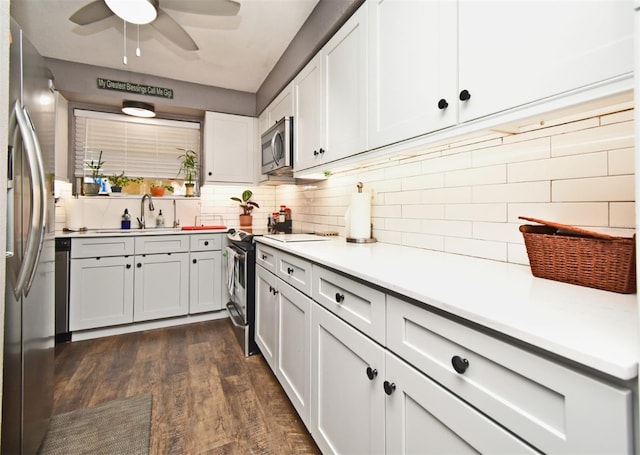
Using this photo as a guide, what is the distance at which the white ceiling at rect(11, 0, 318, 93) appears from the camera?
6.96 feet

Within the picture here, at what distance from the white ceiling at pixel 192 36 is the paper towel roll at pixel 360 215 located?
134 cm

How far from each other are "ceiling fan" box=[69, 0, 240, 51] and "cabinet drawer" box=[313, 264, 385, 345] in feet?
5.30

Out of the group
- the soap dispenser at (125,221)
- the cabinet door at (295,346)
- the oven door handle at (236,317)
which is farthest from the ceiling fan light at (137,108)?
the cabinet door at (295,346)

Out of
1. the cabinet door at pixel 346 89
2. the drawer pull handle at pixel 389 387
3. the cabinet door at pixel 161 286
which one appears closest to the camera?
the drawer pull handle at pixel 389 387

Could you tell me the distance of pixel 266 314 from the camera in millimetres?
2145

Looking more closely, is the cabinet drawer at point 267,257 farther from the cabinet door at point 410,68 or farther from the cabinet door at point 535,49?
the cabinet door at point 535,49

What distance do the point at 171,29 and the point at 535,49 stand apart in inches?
82.5

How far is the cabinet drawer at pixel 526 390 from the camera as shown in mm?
470

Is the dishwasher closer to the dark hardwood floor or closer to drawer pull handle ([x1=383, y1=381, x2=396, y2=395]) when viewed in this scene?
the dark hardwood floor

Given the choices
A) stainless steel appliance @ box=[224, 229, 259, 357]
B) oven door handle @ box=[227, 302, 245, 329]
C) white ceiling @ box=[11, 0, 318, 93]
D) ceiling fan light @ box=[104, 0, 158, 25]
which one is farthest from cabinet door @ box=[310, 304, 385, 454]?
white ceiling @ box=[11, 0, 318, 93]

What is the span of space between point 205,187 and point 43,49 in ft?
5.83

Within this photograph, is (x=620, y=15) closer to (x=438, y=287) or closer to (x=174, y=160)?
(x=438, y=287)

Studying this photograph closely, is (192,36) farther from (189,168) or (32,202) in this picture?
(32,202)

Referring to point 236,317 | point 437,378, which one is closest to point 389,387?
point 437,378
